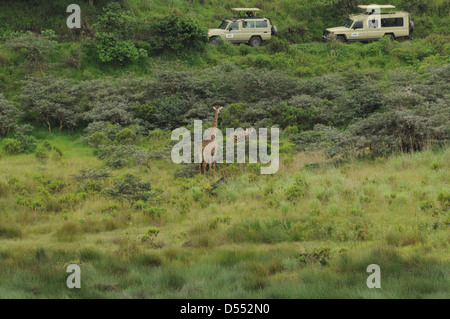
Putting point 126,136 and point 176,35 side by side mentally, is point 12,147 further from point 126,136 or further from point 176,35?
point 176,35

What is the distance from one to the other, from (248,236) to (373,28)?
2229 centimetres

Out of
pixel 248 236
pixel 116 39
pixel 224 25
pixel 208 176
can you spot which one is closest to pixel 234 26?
pixel 224 25

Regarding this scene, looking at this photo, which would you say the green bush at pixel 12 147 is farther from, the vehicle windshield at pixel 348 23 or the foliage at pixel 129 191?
the vehicle windshield at pixel 348 23

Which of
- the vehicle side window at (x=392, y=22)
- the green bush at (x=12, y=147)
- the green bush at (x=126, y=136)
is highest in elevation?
the vehicle side window at (x=392, y=22)

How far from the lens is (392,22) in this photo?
89.5 ft

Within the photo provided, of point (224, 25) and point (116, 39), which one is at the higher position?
point (224, 25)

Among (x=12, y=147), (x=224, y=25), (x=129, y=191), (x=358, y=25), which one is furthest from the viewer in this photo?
(x=358, y=25)

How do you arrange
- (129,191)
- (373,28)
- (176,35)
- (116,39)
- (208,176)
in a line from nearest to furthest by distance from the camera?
(129,191) < (208,176) < (116,39) < (176,35) < (373,28)

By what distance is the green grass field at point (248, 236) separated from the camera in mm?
5879

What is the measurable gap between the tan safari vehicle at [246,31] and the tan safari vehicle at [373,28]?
136 inches

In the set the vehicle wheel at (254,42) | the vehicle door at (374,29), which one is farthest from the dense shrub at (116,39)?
the vehicle door at (374,29)

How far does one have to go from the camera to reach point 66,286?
5992mm

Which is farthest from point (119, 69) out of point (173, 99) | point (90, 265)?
point (90, 265)

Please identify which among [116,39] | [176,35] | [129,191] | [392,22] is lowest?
[129,191]
